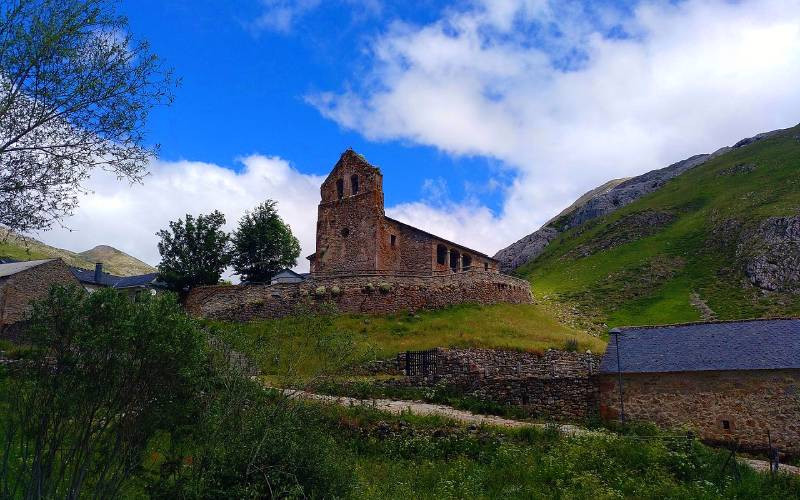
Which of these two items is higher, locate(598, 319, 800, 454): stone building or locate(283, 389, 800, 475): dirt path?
locate(598, 319, 800, 454): stone building

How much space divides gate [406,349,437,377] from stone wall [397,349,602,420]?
12.9 inches

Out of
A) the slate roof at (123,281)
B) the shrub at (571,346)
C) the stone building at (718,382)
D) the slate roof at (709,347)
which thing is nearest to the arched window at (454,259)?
the shrub at (571,346)

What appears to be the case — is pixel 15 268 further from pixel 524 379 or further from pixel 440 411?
pixel 524 379

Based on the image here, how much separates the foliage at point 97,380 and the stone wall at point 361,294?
24.3 metres

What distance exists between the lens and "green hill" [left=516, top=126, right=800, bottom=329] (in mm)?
46688

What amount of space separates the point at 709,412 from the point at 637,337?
13.2 feet

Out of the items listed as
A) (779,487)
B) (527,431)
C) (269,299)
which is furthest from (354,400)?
(269,299)

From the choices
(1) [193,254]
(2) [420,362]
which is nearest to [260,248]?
(1) [193,254]

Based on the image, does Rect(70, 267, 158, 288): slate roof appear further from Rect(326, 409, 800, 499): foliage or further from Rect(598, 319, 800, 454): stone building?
Rect(598, 319, 800, 454): stone building

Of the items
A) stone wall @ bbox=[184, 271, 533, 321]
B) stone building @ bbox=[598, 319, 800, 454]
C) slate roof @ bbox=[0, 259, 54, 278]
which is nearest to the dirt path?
stone building @ bbox=[598, 319, 800, 454]

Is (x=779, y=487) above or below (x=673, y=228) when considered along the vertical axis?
below

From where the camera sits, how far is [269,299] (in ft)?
123

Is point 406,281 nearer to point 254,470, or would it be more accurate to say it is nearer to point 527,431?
point 527,431

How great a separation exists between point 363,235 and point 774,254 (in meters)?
37.3
